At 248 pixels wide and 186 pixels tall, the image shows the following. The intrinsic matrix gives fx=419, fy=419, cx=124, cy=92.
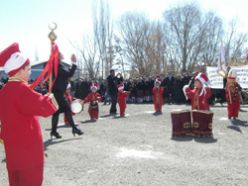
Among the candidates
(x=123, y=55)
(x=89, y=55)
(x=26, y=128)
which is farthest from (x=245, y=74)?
(x=123, y=55)

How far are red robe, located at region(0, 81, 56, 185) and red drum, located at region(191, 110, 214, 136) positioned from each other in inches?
226

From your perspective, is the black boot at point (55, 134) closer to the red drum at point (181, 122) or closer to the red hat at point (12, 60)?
the red drum at point (181, 122)

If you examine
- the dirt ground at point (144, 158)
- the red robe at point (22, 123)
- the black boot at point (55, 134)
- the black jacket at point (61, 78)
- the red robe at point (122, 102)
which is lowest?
the dirt ground at point (144, 158)

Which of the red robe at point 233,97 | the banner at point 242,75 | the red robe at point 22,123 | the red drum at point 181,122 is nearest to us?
the red robe at point 22,123

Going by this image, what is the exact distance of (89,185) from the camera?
570 centimetres

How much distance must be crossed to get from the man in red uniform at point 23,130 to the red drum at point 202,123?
18.8ft

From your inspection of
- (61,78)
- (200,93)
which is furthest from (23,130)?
(200,93)

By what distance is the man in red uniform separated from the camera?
4.18 meters

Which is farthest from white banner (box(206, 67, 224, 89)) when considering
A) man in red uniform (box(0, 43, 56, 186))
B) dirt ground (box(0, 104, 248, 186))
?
man in red uniform (box(0, 43, 56, 186))

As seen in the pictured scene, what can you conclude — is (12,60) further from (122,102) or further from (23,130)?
(122,102)

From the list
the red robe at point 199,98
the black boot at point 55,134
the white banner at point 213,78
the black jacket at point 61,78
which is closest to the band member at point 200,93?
the red robe at point 199,98

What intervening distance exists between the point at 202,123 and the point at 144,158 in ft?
8.92

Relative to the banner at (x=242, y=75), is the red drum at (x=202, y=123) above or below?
below

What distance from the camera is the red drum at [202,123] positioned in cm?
945
